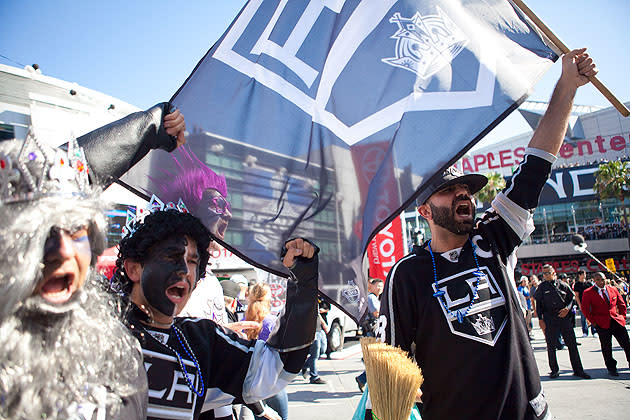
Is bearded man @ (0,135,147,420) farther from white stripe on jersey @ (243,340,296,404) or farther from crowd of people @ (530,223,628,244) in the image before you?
crowd of people @ (530,223,628,244)

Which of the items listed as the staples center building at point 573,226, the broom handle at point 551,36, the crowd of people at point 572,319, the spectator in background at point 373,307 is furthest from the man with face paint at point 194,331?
the staples center building at point 573,226

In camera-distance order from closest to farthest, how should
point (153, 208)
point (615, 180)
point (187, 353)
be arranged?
point (187, 353)
point (153, 208)
point (615, 180)

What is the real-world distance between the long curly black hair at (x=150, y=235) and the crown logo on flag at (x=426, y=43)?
1.53m

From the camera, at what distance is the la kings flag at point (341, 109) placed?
236 cm

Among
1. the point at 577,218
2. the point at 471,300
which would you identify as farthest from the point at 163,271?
the point at 577,218

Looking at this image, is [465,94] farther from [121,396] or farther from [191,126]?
[121,396]

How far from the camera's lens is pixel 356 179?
248 centimetres

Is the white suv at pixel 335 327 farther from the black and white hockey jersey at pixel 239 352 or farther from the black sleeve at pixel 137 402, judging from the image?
the black sleeve at pixel 137 402

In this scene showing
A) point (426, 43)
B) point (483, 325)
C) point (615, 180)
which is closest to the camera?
point (483, 325)

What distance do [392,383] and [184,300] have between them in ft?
3.05

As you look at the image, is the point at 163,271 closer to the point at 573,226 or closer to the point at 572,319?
the point at 572,319

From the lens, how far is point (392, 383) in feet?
5.99

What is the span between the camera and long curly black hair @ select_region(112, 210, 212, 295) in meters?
1.84

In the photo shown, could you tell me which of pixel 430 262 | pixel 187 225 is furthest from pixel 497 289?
pixel 187 225
